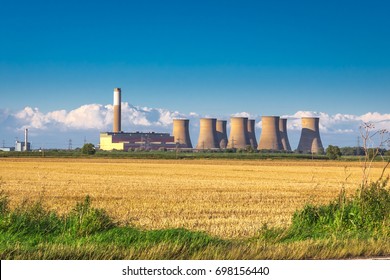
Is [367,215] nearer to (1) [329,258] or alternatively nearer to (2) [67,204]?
(1) [329,258]

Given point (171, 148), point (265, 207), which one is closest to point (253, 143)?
point (171, 148)

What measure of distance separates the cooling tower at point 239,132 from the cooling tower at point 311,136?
10786 mm

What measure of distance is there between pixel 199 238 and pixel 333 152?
10241 centimetres

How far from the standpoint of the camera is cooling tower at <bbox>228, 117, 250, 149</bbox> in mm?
120062

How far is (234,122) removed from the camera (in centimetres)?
12006

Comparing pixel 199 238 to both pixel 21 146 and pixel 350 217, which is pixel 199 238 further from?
pixel 21 146

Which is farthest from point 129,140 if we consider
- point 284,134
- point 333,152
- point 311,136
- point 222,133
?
point 333,152

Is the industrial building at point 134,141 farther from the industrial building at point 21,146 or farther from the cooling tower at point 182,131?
the industrial building at point 21,146

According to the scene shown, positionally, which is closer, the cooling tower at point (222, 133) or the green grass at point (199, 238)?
the green grass at point (199, 238)

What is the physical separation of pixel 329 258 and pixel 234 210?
10.6 meters

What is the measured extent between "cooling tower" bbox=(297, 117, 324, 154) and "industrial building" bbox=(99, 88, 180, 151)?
34508mm

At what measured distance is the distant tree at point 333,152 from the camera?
106 meters

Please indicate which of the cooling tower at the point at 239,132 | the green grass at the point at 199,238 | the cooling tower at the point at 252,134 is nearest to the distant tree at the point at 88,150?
the cooling tower at the point at 239,132

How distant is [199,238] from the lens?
28.0 ft
